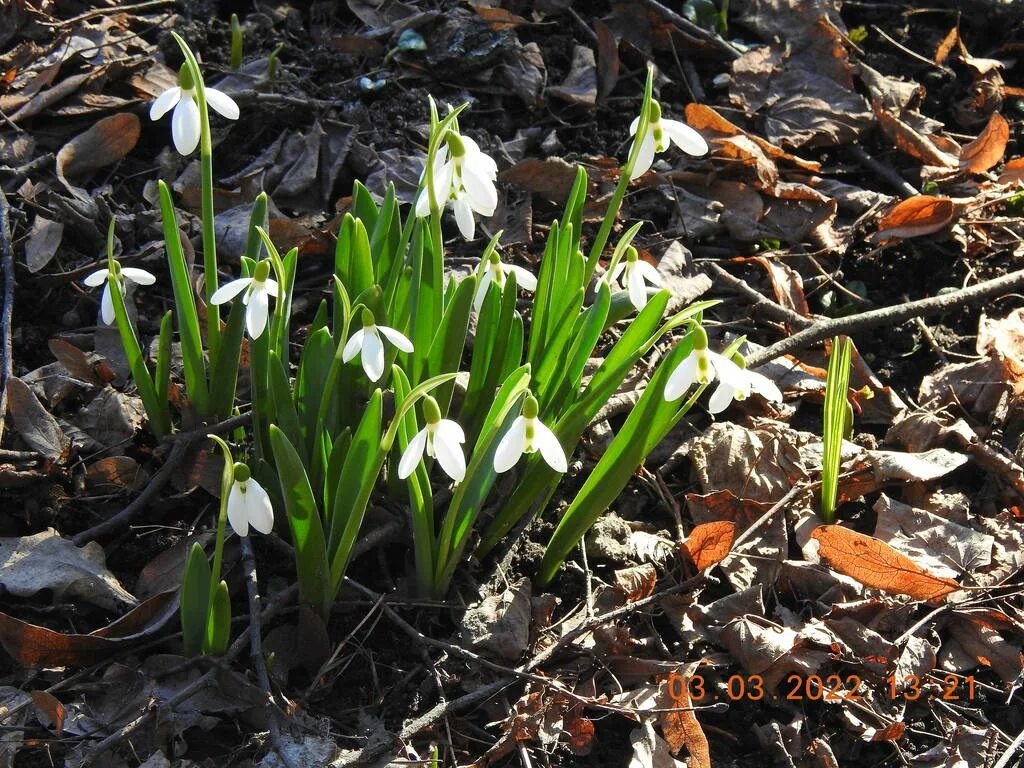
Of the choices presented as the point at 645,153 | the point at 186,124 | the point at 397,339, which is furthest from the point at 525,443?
the point at 186,124

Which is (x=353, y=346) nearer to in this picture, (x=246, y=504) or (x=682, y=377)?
(x=246, y=504)

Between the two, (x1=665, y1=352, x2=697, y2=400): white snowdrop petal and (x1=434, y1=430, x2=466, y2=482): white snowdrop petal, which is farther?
(x1=665, y1=352, x2=697, y2=400): white snowdrop petal

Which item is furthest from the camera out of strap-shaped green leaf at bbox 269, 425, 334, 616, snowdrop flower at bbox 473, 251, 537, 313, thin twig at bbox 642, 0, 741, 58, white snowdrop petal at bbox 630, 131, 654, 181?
thin twig at bbox 642, 0, 741, 58

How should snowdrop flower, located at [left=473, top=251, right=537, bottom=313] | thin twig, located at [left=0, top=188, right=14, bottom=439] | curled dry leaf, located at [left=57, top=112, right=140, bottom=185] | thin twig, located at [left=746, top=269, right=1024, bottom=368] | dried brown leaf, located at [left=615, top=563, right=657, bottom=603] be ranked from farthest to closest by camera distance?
curled dry leaf, located at [left=57, top=112, right=140, bottom=185] < thin twig, located at [left=746, top=269, right=1024, bottom=368] < thin twig, located at [left=0, top=188, right=14, bottom=439] < dried brown leaf, located at [left=615, top=563, right=657, bottom=603] < snowdrop flower, located at [left=473, top=251, right=537, bottom=313]

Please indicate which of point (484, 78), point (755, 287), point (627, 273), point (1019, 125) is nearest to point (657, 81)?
point (484, 78)

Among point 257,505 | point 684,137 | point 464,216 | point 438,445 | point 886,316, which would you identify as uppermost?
point 684,137

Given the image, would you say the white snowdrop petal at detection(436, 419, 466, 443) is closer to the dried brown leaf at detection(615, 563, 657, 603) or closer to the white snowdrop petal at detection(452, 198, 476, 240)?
the white snowdrop petal at detection(452, 198, 476, 240)

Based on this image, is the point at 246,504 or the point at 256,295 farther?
the point at 256,295

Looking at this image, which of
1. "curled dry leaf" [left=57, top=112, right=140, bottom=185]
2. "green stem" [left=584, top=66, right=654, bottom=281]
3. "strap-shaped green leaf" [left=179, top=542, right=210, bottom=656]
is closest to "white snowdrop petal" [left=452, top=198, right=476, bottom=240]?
"green stem" [left=584, top=66, right=654, bottom=281]
